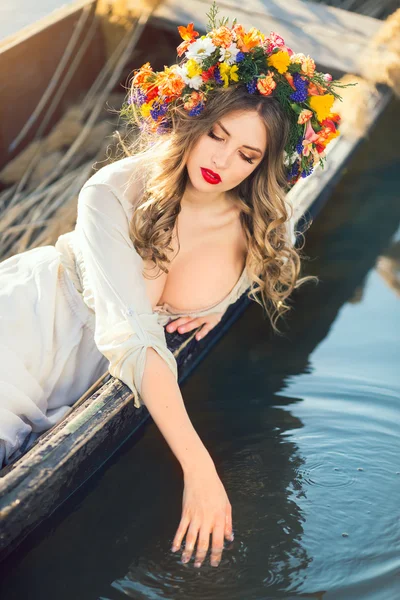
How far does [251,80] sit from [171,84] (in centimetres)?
22

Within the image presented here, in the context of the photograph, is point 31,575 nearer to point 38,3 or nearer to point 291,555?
point 291,555

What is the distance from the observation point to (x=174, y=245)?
7.42ft

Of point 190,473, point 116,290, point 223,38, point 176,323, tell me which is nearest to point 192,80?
point 223,38

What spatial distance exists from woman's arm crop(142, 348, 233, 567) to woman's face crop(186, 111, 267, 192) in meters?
0.48

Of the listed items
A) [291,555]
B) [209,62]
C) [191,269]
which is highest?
[209,62]

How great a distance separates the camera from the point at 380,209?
3.93 m

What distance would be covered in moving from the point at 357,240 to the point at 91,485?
197 centimetres

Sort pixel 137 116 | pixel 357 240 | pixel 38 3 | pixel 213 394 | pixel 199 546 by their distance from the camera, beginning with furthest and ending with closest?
pixel 38 3 < pixel 357 240 < pixel 213 394 < pixel 137 116 < pixel 199 546

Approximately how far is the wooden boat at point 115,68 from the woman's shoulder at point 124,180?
431 mm

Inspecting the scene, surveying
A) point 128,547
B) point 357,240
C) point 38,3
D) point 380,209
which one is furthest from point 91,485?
point 38,3

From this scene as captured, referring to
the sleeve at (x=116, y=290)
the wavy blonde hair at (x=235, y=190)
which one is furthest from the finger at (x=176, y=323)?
the sleeve at (x=116, y=290)

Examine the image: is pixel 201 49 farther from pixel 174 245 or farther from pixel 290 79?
pixel 174 245

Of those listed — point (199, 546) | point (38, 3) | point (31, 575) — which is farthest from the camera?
point (38, 3)

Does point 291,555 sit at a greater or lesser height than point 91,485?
greater
